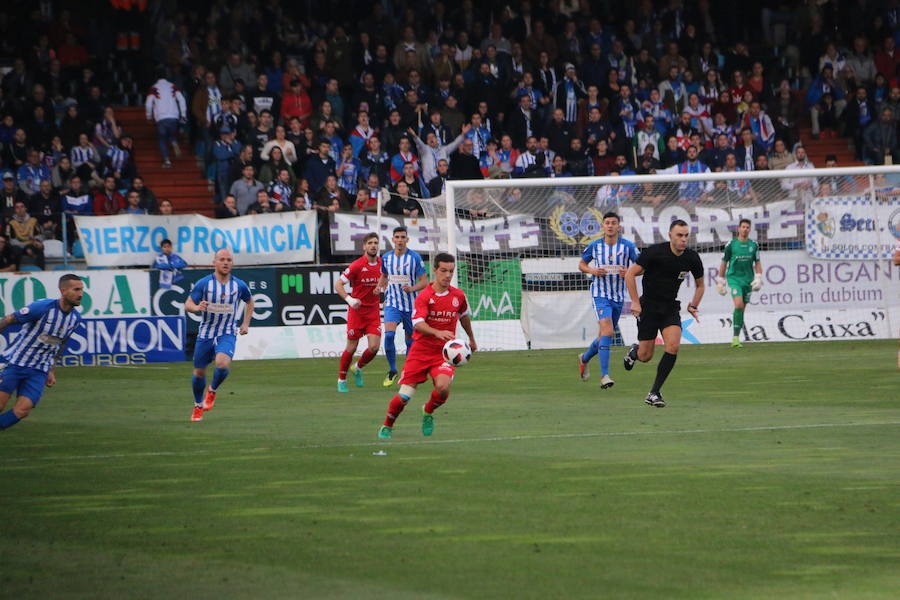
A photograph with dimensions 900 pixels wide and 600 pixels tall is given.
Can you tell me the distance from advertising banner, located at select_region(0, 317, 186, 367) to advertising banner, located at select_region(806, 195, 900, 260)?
40.4 ft

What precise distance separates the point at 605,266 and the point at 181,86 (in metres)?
13.9

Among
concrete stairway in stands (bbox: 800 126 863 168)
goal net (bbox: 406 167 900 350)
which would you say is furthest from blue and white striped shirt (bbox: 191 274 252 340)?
concrete stairway in stands (bbox: 800 126 863 168)

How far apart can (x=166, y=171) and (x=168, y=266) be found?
5.18 m

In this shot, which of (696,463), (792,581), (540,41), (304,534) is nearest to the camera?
(792,581)

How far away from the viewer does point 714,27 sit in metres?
35.7

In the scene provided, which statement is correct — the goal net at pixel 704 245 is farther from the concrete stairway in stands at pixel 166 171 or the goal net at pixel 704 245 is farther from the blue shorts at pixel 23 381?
the blue shorts at pixel 23 381

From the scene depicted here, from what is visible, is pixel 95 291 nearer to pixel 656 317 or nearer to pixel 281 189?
pixel 281 189

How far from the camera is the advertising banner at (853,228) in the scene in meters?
25.6

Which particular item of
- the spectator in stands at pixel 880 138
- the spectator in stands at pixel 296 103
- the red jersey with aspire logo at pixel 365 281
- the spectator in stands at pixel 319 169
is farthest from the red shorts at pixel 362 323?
the spectator in stands at pixel 880 138

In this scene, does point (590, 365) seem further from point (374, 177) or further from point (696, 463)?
point (696, 463)

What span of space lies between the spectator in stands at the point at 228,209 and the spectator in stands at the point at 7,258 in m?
3.95

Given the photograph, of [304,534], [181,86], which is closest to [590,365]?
[181,86]

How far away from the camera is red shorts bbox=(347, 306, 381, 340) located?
19.5m

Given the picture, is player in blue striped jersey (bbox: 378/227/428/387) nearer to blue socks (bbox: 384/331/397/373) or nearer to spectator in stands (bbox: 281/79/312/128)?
blue socks (bbox: 384/331/397/373)
